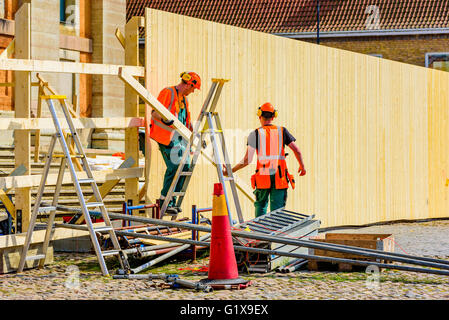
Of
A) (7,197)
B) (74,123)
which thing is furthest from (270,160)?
(7,197)

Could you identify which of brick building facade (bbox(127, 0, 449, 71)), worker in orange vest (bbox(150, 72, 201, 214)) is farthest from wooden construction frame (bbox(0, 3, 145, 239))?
brick building facade (bbox(127, 0, 449, 71))

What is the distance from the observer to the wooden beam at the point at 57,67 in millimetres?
9109

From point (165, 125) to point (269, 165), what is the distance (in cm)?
143

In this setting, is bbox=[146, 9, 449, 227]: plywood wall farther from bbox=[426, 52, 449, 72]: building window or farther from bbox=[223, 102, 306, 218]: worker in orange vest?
bbox=[426, 52, 449, 72]: building window

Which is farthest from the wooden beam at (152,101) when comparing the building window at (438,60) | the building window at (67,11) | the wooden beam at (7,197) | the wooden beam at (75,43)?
the building window at (438,60)

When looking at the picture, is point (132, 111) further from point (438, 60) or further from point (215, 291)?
point (438, 60)

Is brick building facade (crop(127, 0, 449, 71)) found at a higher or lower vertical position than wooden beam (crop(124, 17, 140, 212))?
higher

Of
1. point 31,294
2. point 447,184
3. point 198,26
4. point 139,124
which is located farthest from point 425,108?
point 31,294

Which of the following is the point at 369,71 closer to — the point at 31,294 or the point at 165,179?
the point at 165,179

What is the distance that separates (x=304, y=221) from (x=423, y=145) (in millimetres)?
7516

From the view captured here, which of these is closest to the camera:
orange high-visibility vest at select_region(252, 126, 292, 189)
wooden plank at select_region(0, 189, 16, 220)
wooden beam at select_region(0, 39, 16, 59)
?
wooden beam at select_region(0, 39, 16, 59)

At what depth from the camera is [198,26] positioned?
38.1 feet

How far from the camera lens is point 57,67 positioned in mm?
9531

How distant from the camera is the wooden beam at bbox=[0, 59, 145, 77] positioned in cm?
911
